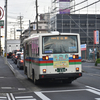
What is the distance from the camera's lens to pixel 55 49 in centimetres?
1393

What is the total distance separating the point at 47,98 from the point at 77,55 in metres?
4.18

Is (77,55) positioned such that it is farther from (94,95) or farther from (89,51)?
(89,51)

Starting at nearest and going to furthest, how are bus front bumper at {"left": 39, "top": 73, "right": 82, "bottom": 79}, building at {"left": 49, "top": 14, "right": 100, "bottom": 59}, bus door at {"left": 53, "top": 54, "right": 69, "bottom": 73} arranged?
bus front bumper at {"left": 39, "top": 73, "right": 82, "bottom": 79} → bus door at {"left": 53, "top": 54, "right": 69, "bottom": 73} → building at {"left": 49, "top": 14, "right": 100, "bottom": 59}

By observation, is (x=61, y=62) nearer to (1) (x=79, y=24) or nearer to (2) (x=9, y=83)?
(2) (x=9, y=83)

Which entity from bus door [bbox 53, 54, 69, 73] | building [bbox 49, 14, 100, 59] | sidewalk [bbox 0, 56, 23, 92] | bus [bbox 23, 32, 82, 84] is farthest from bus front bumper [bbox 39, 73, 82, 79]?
building [bbox 49, 14, 100, 59]

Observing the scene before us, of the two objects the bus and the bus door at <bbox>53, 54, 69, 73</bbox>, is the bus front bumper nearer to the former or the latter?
Answer: the bus

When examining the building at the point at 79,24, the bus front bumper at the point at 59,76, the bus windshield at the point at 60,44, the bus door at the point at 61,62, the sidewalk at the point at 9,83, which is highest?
the building at the point at 79,24

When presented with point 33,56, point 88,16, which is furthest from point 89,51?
point 33,56

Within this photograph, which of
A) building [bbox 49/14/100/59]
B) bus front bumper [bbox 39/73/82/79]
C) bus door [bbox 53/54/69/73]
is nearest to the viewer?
bus front bumper [bbox 39/73/82/79]

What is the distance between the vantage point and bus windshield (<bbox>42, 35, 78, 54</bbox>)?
45.6 ft

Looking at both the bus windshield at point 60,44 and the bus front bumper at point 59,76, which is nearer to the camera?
the bus front bumper at point 59,76

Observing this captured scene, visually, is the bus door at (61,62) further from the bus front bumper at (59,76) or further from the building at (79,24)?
the building at (79,24)

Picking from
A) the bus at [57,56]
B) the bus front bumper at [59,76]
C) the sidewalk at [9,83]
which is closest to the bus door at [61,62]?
the bus at [57,56]

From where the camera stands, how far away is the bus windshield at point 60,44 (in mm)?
13898
